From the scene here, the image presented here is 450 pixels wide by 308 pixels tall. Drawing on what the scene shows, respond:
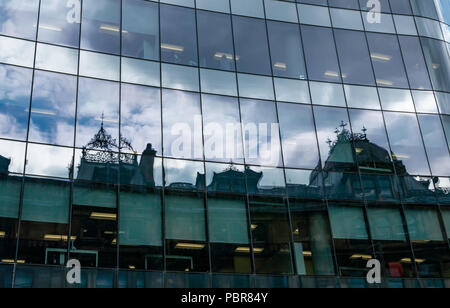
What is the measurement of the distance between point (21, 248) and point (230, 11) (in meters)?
14.0

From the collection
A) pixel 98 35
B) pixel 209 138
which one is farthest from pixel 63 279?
pixel 98 35

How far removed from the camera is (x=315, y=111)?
23.0m

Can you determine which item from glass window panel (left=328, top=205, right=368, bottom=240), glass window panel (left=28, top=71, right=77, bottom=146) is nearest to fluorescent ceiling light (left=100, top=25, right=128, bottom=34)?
glass window panel (left=28, top=71, right=77, bottom=146)

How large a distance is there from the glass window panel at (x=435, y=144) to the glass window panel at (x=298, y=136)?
5.49 m

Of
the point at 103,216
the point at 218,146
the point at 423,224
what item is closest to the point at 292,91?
the point at 218,146

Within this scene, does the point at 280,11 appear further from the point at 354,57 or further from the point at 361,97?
the point at 361,97

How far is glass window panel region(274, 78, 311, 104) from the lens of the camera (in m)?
22.9

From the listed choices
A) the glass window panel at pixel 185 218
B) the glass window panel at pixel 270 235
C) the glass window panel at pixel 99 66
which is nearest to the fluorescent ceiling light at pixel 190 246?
the glass window panel at pixel 185 218

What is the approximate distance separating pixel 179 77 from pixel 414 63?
11.9 m

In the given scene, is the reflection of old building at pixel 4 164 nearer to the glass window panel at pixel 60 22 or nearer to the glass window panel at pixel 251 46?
the glass window panel at pixel 60 22

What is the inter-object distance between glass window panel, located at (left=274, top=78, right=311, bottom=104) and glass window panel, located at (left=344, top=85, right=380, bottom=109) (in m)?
2.08

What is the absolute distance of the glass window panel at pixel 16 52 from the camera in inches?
768

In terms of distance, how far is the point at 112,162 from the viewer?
1930cm

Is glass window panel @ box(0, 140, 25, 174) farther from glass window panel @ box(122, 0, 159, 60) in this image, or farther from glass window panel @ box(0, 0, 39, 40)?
glass window panel @ box(122, 0, 159, 60)
